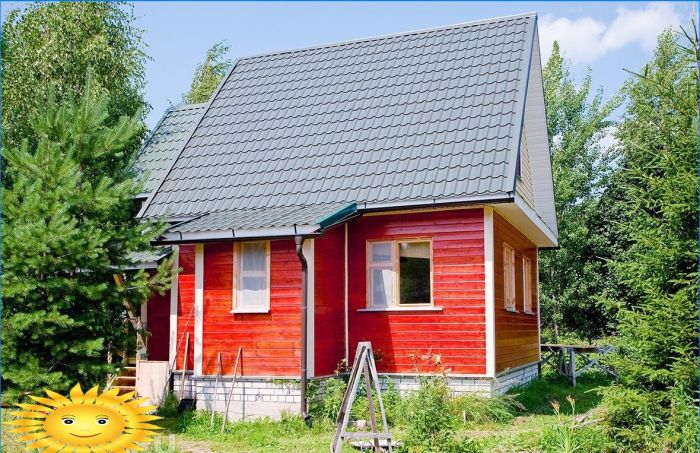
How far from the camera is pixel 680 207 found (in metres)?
9.03

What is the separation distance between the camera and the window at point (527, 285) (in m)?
18.1

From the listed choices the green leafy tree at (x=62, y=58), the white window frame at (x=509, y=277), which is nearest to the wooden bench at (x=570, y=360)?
the white window frame at (x=509, y=277)

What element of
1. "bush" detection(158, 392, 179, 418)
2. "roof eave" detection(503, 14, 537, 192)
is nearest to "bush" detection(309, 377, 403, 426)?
"bush" detection(158, 392, 179, 418)

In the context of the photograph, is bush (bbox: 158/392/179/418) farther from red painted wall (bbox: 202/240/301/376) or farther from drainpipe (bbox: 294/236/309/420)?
drainpipe (bbox: 294/236/309/420)

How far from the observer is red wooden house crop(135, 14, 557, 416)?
12875 millimetres

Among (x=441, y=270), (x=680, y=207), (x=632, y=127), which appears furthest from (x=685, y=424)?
(x=632, y=127)

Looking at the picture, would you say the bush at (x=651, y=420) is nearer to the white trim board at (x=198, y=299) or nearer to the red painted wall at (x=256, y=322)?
the red painted wall at (x=256, y=322)

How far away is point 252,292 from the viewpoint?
13234 mm

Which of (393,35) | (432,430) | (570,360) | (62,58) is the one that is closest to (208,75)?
(62,58)

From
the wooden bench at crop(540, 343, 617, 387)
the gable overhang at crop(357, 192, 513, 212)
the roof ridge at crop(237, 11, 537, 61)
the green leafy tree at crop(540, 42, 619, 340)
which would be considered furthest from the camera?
the green leafy tree at crop(540, 42, 619, 340)

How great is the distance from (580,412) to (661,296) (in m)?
5.63

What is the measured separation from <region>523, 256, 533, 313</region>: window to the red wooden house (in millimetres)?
1101

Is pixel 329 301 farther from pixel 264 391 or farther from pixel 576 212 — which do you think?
pixel 576 212

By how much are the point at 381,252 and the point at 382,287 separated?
2.14 feet
